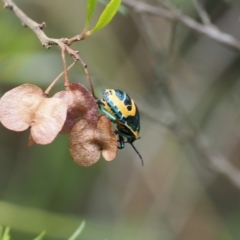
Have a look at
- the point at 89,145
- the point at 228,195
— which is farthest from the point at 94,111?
the point at 228,195

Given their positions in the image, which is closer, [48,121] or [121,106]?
[48,121]

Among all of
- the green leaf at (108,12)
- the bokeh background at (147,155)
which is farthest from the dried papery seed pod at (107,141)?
the bokeh background at (147,155)

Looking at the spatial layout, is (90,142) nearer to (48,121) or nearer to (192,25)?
(48,121)

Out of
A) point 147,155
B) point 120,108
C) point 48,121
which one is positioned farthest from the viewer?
point 147,155

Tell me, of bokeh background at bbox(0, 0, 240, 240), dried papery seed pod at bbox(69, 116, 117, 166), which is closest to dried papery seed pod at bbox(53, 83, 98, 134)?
dried papery seed pod at bbox(69, 116, 117, 166)

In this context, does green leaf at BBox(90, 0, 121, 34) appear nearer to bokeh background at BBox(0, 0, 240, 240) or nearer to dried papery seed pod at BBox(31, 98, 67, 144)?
dried papery seed pod at BBox(31, 98, 67, 144)

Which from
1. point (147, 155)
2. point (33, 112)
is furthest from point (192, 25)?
point (147, 155)

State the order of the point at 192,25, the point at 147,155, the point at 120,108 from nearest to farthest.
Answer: the point at 120,108 < the point at 192,25 < the point at 147,155
